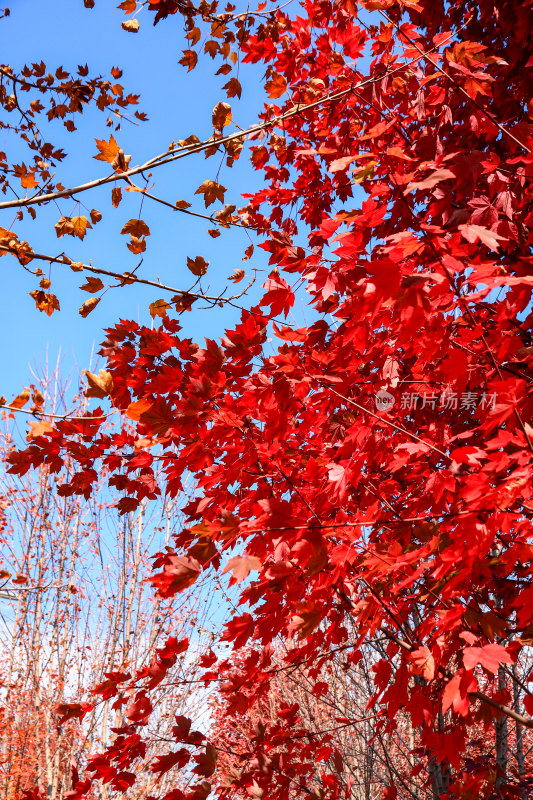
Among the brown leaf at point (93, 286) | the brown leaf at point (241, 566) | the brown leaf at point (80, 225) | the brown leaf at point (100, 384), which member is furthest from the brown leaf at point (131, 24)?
the brown leaf at point (241, 566)

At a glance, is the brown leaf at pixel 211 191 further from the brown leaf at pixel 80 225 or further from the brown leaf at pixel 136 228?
the brown leaf at pixel 80 225

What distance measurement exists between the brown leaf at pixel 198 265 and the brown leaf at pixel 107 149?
53 centimetres

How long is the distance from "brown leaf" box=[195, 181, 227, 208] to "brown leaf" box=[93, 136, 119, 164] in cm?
47

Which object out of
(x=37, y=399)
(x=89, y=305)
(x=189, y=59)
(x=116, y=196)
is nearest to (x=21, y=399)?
(x=37, y=399)

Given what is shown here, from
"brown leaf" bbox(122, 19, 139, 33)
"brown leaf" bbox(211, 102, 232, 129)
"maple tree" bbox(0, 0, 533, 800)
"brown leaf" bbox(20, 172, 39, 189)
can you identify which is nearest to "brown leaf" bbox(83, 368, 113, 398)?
"maple tree" bbox(0, 0, 533, 800)

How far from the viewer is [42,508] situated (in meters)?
7.05

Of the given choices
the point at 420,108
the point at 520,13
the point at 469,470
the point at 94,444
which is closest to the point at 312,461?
the point at 469,470

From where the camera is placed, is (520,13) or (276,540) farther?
(520,13)

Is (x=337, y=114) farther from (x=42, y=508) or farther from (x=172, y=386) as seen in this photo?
(x=42, y=508)

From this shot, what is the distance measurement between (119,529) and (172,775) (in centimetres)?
319

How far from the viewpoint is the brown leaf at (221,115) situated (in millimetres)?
2150

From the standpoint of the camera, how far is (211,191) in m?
2.31

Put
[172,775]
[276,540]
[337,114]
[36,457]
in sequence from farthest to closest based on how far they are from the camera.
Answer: [172,775], [337,114], [36,457], [276,540]

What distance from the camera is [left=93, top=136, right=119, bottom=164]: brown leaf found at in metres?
1.89
